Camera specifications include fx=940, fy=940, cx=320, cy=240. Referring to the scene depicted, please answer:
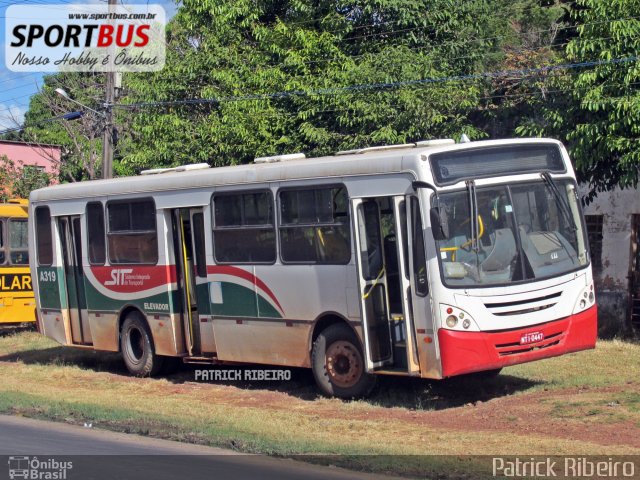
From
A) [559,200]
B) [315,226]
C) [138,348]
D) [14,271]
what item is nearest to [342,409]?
[315,226]

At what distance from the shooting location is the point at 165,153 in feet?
73.7

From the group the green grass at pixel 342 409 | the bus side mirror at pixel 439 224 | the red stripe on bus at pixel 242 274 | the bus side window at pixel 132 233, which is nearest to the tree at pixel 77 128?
the bus side window at pixel 132 233

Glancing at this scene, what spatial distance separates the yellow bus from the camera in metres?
22.5

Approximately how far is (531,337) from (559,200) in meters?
1.79

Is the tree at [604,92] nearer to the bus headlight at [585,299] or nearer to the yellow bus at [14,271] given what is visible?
the bus headlight at [585,299]

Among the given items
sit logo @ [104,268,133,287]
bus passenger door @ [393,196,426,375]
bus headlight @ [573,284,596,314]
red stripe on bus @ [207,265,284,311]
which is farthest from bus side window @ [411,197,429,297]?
sit logo @ [104,268,133,287]

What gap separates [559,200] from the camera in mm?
11750

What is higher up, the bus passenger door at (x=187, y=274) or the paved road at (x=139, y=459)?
the bus passenger door at (x=187, y=274)

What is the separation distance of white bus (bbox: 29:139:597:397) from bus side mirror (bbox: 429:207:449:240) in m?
0.02

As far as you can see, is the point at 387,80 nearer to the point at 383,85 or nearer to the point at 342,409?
the point at 383,85

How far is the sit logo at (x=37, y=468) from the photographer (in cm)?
839

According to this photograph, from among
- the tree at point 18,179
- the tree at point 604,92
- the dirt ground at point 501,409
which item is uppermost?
the tree at point 18,179

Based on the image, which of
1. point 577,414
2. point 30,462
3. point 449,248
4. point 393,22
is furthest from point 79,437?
point 393,22

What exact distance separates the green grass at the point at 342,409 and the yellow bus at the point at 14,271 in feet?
17.5
